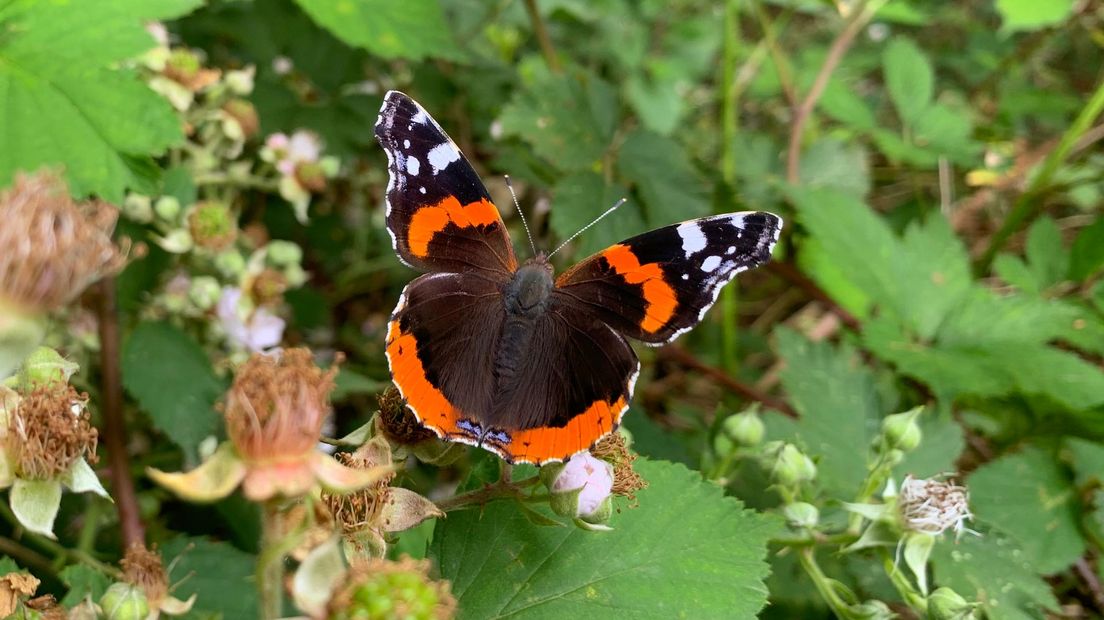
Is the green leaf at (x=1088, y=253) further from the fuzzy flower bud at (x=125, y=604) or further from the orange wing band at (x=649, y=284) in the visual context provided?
the fuzzy flower bud at (x=125, y=604)

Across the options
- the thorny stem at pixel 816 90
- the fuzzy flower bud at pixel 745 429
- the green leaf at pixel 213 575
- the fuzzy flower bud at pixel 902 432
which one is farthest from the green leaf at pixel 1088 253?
the green leaf at pixel 213 575

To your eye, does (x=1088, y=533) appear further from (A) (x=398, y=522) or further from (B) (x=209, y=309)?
(B) (x=209, y=309)

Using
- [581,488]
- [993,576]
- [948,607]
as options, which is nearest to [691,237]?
[581,488]

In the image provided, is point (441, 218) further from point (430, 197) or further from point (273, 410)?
point (273, 410)

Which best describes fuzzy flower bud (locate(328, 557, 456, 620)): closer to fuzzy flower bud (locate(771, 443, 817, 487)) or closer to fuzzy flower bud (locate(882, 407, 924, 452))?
fuzzy flower bud (locate(771, 443, 817, 487))

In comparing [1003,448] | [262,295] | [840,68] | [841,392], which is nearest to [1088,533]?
[1003,448]
